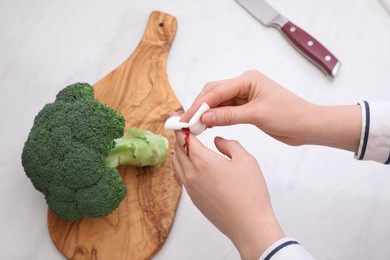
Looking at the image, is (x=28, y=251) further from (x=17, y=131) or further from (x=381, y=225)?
(x=381, y=225)

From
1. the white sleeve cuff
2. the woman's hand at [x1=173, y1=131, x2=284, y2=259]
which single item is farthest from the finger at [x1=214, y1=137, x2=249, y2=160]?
the white sleeve cuff

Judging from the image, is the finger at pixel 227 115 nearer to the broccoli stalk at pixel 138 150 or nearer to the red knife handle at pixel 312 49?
the broccoli stalk at pixel 138 150

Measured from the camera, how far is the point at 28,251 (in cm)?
107

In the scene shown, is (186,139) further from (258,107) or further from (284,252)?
(284,252)

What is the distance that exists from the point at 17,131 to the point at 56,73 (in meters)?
0.21

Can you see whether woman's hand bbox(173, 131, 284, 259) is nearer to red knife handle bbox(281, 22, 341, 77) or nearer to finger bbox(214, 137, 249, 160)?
finger bbox(214, 137, 249, 160)

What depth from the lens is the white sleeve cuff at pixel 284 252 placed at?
73 cm

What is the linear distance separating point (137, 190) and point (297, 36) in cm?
66

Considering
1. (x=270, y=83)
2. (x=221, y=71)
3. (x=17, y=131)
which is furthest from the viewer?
(x=221, y=71)

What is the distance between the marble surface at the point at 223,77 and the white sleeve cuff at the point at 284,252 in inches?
13.7

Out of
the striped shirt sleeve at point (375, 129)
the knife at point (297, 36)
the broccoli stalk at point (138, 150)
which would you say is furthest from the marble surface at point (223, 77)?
the striped shirt sleeve at point (375, 129)

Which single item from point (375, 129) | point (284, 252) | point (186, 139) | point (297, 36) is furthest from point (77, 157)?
point (297, 36)

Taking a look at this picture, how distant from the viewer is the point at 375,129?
90 centimetres

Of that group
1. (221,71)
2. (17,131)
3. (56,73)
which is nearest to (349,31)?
(221,71)
